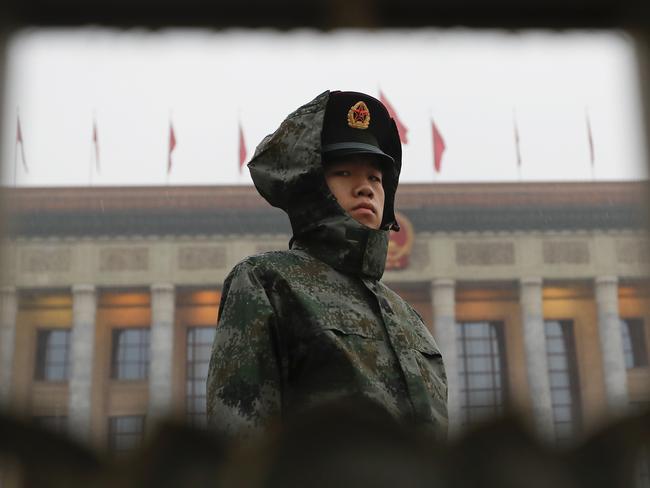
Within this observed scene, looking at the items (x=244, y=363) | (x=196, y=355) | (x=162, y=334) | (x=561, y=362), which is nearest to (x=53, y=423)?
(x=244, y=363)

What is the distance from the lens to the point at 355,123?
1.42 m

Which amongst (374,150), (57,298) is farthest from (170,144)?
(374,150)

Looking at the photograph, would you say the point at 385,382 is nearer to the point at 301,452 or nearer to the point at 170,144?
the point at 301,452

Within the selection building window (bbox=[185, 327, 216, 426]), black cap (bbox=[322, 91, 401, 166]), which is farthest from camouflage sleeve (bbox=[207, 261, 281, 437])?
building window (bbox=[185, 327, 216, 426])

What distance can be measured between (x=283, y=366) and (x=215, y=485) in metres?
0.84

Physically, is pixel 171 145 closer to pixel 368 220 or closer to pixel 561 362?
pixel 561 362

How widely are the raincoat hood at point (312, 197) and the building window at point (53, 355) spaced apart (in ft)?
90.1

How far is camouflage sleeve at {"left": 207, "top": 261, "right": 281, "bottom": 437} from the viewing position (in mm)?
1040

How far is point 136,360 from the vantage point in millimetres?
28516

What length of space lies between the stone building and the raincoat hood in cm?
2605

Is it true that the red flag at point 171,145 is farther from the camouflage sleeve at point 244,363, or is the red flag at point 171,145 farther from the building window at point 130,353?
the camouflage sleeve at point 244,363

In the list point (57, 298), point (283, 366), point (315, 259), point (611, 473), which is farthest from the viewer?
point (57, 298)

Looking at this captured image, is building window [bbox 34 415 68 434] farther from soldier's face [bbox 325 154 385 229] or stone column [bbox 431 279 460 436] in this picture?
stone column [bbox 431 279 460 436]

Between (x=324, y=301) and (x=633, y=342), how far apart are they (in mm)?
29361
